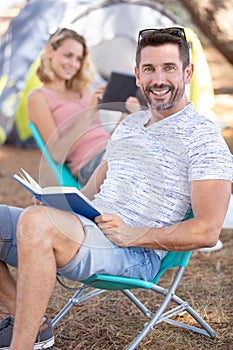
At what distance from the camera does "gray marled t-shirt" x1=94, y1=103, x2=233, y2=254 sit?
7.14 feet

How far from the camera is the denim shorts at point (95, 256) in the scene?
213 cm

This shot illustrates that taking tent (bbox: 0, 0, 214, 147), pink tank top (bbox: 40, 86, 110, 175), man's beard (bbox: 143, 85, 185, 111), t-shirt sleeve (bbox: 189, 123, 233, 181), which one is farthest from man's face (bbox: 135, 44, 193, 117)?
tent (bbox: 0, 0, 214, 147)

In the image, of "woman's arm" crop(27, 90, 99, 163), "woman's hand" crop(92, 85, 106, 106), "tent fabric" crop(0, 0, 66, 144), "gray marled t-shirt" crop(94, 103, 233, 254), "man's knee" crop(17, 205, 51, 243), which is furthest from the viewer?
"tent fabric" crop(0, 0, 66, 144)

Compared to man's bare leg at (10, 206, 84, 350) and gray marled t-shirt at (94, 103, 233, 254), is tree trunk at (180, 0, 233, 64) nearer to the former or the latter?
gray marled t-shirt at (94, 103, 233, 254)

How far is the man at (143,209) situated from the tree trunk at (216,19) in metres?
A: 1.82

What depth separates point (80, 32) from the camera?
6.25 metres

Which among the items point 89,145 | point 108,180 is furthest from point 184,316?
point 89,145

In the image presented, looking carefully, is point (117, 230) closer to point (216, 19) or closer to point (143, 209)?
point (143, 209)

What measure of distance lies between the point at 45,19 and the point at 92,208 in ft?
14.7

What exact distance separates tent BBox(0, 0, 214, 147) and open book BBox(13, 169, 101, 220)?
4.14m

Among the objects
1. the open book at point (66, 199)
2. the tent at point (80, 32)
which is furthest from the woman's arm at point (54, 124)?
the tent at point (80, 32)

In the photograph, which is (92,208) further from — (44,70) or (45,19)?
(45,19)

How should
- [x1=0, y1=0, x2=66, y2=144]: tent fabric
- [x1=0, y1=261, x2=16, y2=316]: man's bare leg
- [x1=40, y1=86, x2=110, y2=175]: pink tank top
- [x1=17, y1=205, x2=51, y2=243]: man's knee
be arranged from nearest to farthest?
[x1=17, y1=205, x2=51, y2=243]: man's knee, [x1=0, y1=261, x2=16, y2=316]: man's bare leg, [x1=40, y1=86, x2=110, y2=175]: pink tank top, [x1=0, y1=0, x2=66, y2=144]: tent fabric

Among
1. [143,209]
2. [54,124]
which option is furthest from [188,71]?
[54,124]
